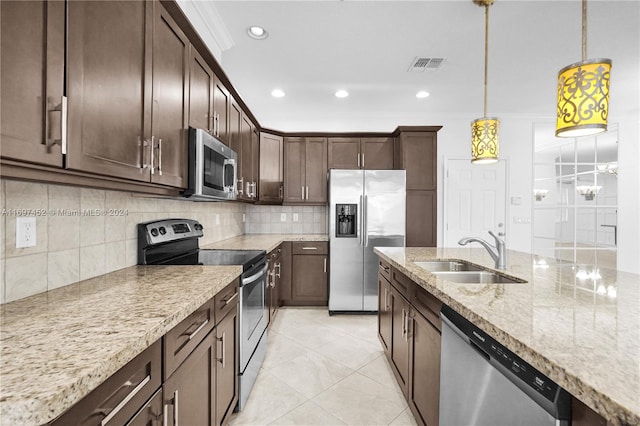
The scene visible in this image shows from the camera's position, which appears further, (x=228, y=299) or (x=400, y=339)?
(x=400, y=339)

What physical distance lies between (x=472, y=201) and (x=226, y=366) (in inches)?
165

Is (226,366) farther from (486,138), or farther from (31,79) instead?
(486,138)

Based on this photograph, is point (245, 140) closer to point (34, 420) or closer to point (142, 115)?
point (142, 115)

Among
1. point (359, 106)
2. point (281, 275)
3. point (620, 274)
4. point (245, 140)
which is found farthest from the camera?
point (359, 106)

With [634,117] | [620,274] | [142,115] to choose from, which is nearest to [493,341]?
[620,274]

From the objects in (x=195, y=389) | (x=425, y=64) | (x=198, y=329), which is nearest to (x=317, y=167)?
(x=425, y=64)

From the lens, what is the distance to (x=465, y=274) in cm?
175

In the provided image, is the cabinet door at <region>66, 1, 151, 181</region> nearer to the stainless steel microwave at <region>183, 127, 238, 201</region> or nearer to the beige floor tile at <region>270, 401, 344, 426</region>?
the stainless steel microwave at <region>183, 127, 238, 201</region>

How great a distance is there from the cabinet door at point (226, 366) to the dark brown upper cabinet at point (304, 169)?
8.34ft

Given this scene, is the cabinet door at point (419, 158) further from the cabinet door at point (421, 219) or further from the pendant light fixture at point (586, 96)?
the pendant light fixture at point (586, 96)

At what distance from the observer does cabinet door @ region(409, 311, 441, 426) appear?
4.22ft

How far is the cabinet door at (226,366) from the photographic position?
1.39 metres

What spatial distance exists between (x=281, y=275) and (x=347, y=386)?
1.82 meters

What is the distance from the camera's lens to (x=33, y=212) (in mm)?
1086
